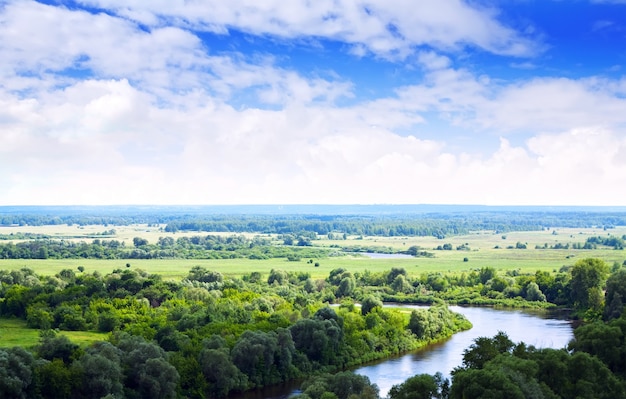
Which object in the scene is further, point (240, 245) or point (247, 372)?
point (240, 245)

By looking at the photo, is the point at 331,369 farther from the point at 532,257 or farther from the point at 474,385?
the point at 532,257

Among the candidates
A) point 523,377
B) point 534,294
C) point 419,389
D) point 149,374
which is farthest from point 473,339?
point 534,294

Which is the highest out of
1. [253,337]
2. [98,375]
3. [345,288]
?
[253,337]

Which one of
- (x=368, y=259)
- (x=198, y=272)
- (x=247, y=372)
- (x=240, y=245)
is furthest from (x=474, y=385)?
(x=240, y=245)

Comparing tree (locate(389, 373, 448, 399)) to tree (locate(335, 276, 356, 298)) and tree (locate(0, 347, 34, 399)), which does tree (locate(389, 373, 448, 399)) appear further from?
tree (locate(335, 276, 356, 298))

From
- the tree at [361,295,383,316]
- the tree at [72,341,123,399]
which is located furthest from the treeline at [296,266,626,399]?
the tree at [361,295,383,316]

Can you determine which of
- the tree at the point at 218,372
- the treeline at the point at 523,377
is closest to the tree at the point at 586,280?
the treeline at the point at 523,377

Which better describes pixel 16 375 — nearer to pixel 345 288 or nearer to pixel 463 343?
pixel 463 343
